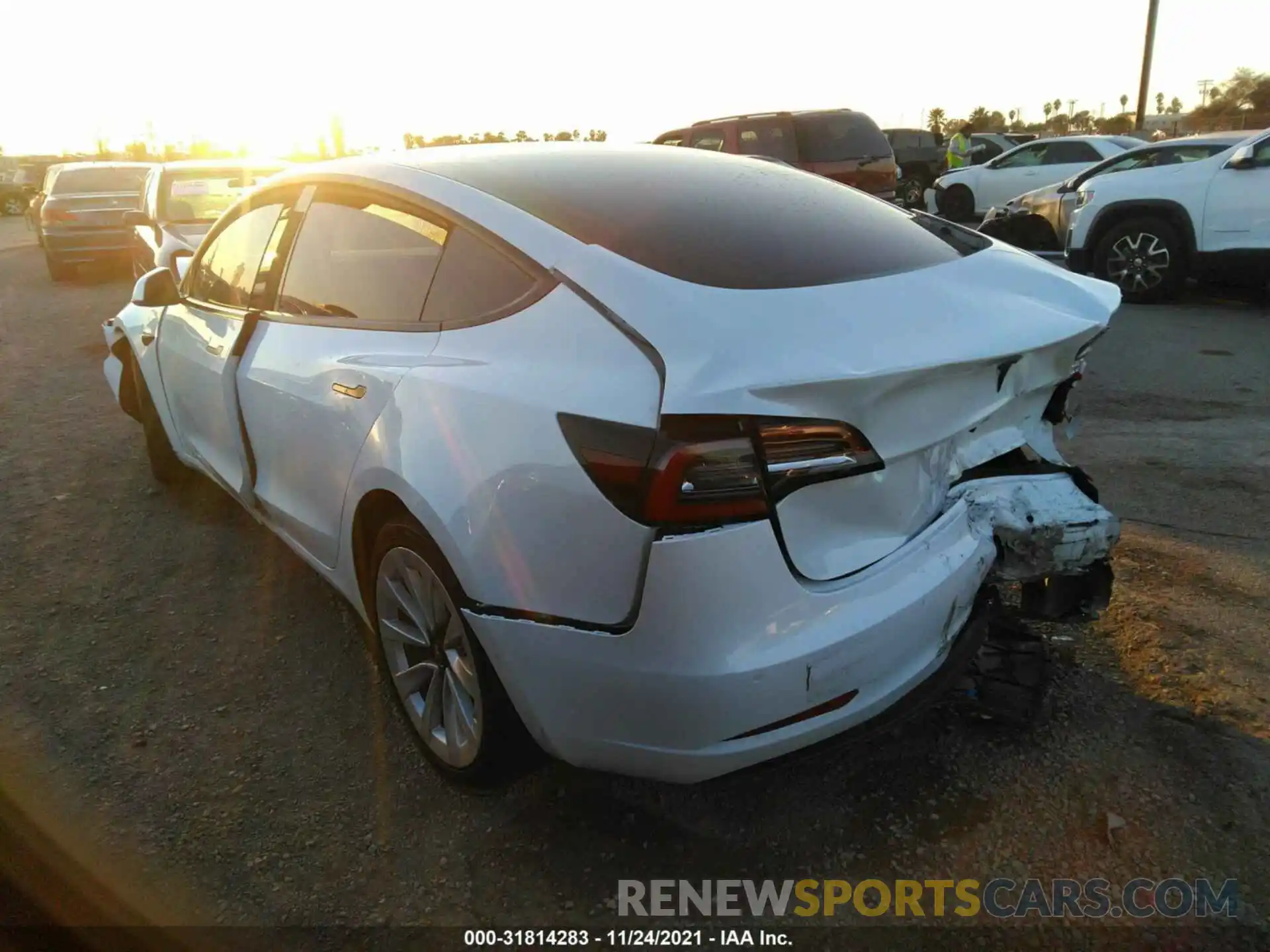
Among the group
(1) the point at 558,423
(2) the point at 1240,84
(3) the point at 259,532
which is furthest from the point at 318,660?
(2) the point at 1240,84

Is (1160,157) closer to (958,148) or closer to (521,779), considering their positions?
(958,148)

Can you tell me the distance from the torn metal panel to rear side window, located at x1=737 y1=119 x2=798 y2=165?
437 inches

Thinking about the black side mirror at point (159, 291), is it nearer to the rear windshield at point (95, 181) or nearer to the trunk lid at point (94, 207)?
the trunk lid at point (94, 207)

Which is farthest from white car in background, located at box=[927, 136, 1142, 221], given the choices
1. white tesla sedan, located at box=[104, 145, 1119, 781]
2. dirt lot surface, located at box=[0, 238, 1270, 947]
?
white tesla sedan, located at box=[104, 145, 1119, 781]

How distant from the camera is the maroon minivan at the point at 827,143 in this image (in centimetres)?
1262

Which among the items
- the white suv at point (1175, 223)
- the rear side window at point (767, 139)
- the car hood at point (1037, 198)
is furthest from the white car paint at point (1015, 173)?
the white suv at point (1175, 223)

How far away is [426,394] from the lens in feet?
7.41

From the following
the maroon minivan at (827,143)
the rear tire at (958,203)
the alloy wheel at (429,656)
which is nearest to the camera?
the alloy wheel at (429,656)

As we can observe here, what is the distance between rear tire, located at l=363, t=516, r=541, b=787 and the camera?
2.26 metres

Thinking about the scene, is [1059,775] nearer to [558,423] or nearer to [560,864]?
[560,864]

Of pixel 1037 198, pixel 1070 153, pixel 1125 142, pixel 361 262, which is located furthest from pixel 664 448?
pixel 1125 142

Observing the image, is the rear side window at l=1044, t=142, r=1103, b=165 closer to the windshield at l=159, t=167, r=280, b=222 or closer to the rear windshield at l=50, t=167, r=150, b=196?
the windshield at l=159, t=167, r=280, b=222

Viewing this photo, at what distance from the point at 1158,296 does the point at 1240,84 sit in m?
62.6

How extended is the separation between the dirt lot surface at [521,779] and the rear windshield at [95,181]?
12995 mm
